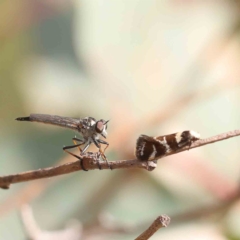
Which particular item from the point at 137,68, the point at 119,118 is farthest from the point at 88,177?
the point at 137,68

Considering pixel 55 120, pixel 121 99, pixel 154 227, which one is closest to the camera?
pixel 154 227

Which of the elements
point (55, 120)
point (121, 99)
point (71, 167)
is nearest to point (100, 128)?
point (55, 120)

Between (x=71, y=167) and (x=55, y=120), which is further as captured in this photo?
(x=55, y=120)

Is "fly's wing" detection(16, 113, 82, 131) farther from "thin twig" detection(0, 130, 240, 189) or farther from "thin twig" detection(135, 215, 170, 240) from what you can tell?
"thin twig" detection(135, 215, 170, 240)

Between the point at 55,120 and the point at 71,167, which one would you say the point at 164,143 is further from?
the point at 55,120

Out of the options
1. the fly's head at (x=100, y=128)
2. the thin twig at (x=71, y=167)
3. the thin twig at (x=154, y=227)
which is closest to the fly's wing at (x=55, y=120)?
the fly's head at (x=100, y=128)

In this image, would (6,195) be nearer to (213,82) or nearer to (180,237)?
(180,237)

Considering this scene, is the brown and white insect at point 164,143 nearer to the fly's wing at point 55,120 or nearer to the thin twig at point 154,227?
Answer: the thin twig at point 154,227
